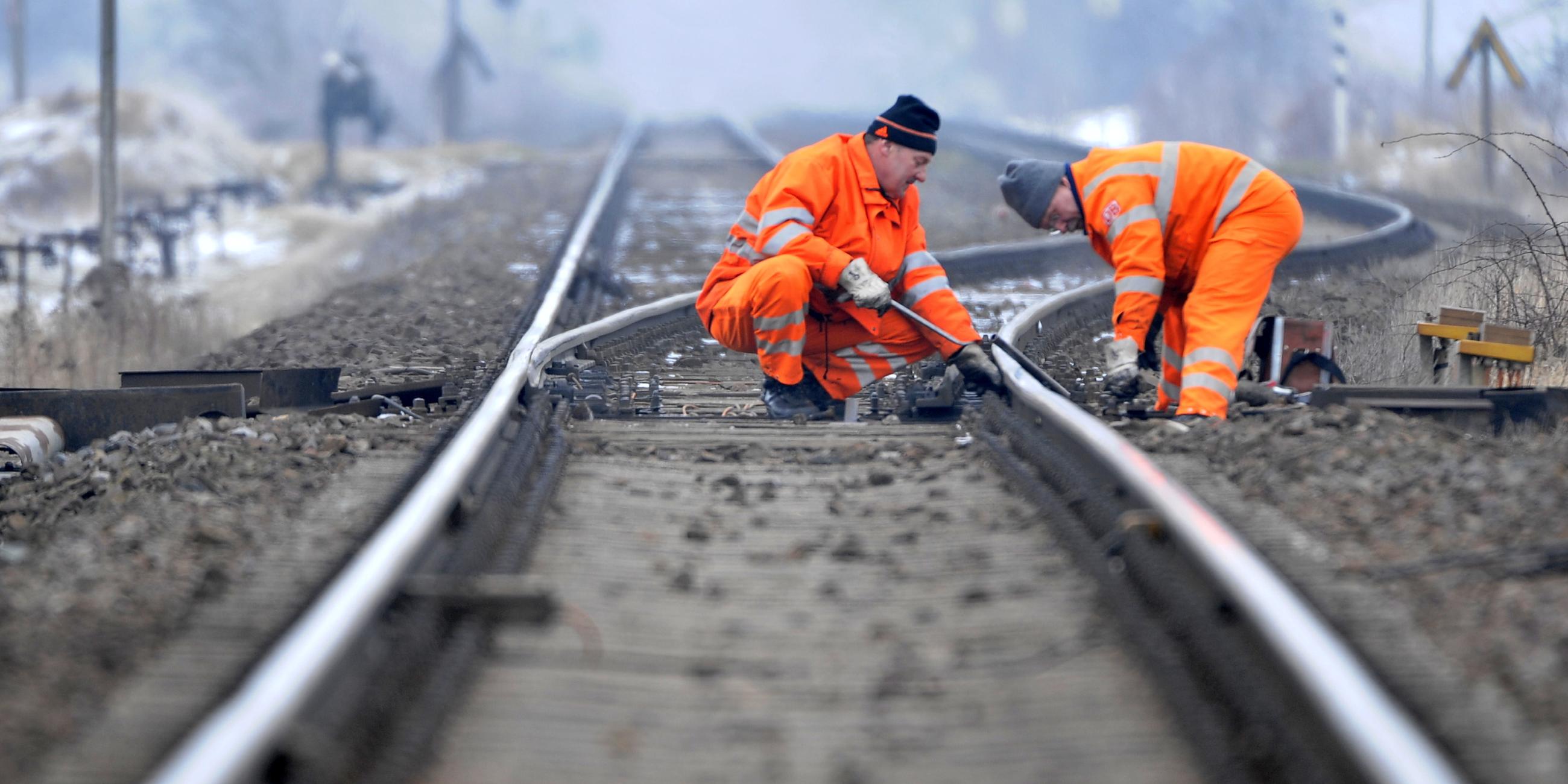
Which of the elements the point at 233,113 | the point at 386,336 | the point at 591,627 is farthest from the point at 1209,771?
the point at 233,113

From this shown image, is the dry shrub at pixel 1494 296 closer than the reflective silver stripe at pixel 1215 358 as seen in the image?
No

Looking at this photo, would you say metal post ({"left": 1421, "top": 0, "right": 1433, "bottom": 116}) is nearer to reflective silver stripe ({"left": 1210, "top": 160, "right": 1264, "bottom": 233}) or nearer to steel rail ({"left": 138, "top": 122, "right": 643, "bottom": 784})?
reflective silver stripe ({"left": 1210, "top": 160, "right": 1264, "bottom": 233})

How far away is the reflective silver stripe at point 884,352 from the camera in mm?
5875

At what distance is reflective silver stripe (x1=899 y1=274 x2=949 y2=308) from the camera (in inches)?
231

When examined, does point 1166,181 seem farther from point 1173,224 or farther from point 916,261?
point 916,261

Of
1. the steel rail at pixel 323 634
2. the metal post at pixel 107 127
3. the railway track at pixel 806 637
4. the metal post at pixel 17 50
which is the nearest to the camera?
the steel rail at pixel 323 634

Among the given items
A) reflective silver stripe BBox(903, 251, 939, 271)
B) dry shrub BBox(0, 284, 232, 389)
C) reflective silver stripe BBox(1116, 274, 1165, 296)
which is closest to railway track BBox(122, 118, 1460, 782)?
reflective silver stripe BBox(1116, 274, 1165, 296)

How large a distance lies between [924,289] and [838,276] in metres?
0.51

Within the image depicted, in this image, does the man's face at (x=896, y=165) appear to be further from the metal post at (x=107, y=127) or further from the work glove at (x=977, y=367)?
the metal post at (x=107, y=127)

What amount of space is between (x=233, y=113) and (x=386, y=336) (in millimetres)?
39588

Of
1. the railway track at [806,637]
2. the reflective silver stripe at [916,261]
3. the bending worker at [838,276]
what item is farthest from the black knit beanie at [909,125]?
the railway track at [806,637]

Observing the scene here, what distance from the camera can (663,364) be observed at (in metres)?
6.83

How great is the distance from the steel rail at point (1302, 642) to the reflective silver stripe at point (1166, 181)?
1.95 metres

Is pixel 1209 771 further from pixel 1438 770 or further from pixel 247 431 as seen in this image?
pixel 247 431
